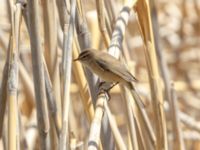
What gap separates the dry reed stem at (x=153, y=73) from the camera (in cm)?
181

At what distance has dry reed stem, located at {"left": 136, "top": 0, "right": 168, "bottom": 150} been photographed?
181cm

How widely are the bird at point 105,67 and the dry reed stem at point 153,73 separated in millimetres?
89

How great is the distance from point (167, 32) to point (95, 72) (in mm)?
2636

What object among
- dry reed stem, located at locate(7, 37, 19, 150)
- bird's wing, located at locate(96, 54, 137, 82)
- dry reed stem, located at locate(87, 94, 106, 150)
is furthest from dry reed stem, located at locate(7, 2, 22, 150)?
bird's wing, located at locate(96, 54, 137, 82)

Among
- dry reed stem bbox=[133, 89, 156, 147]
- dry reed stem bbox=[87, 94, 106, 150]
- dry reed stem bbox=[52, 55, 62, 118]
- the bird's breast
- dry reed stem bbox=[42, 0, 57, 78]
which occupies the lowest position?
dry reed stem bbox=[87, 94, 106, 150]

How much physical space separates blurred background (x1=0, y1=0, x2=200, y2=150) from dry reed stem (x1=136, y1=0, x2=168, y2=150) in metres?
0.14

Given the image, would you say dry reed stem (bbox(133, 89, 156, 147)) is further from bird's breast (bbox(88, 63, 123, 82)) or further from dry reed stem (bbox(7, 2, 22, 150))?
dry reed stem (bbox(7, 2, 22, 150))

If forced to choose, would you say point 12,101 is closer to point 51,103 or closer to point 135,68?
point 51,103

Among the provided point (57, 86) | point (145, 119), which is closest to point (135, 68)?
point (145, 119)

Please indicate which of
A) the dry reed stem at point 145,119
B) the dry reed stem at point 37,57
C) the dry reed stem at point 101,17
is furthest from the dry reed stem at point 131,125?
the dry reed stem at point 37,57

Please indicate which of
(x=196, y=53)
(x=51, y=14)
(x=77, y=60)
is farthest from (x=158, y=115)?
(x=196, y=53)

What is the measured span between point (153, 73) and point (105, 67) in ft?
0.86

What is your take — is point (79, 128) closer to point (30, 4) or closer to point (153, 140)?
point (153, 140)

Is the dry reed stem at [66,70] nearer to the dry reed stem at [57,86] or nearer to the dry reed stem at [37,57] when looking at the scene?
the dry reed stem at [37,57]
